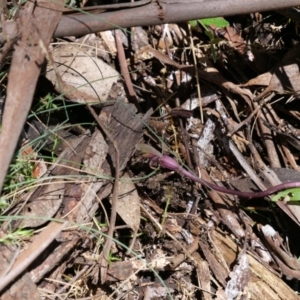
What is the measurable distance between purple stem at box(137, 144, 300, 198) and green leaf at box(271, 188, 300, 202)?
17 mm

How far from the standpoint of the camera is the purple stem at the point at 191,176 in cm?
239

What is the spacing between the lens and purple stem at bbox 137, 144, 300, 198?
94.0 inches

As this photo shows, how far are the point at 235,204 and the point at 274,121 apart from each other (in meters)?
0.44

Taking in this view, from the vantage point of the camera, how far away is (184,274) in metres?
2.41

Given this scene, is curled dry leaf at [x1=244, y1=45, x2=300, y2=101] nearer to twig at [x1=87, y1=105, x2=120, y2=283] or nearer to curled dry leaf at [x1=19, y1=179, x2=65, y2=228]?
twig at [x1=87, y1=105, x2=120, y2=283]

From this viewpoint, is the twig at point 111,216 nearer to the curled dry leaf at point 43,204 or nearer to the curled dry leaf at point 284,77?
the curled dry leaf at point 43,204

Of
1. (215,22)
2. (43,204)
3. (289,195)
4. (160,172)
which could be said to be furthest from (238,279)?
(215,22)

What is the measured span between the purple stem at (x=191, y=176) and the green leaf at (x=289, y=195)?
0.02m

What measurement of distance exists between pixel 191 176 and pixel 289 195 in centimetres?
44

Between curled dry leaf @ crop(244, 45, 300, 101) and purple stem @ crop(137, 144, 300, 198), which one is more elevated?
curled dry leaf @ crop(244, 45, 300, 101)

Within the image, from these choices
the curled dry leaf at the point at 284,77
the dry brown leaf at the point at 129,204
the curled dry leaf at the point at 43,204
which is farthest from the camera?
the curled dry leaf at the point at 284,77

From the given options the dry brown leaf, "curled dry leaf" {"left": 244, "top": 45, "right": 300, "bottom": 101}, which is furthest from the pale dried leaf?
"curled dry leaf" {"left": 244, "top": 45, "right": 300, "bottom": 101}

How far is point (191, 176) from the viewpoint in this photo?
7.94 feet

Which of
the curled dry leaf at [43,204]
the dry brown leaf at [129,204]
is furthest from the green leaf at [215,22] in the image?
the curled dry leaf at [43,204]
